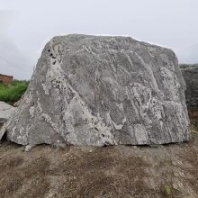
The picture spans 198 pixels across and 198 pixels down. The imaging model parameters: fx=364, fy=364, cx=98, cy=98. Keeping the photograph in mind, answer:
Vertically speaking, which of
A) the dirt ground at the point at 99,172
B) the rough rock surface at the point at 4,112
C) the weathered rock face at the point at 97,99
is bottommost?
the rough rock surface at the point at 4,112

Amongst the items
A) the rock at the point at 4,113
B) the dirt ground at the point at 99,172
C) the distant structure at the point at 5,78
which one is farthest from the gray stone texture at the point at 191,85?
the distant structure at the point at 5,78

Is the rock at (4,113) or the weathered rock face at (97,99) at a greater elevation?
the weathered rock face at (97,99)

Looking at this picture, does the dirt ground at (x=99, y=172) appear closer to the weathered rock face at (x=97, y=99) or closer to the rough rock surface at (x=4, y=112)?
the weathered rock face at (x=97, y=99)

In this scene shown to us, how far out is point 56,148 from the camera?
21.0 feet

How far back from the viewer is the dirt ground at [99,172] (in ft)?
18.0

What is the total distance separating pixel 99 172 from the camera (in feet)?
18.9

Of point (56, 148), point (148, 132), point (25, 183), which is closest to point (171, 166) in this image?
point (148, 132)

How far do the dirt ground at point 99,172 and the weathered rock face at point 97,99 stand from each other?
0.27 m

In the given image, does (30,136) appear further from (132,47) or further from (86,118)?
(132,47)

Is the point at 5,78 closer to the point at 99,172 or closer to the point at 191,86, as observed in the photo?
the point at 191,86

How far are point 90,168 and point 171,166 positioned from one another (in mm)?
1390

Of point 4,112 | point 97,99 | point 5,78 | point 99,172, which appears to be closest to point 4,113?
point 4,112

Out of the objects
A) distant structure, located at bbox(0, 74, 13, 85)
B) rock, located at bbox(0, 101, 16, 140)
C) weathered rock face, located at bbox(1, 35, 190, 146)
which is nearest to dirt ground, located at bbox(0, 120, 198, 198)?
A: weathered rock face, located at bbox(1, 35, 190, 146)

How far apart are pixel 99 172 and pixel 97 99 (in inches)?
55.2
